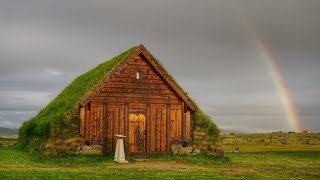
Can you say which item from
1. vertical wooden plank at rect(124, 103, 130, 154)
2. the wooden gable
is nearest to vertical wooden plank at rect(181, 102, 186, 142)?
the wooden gable

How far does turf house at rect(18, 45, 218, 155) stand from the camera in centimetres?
2839

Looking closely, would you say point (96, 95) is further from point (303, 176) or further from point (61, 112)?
point (303, 176)

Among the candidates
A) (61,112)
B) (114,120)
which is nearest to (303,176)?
(114,120)

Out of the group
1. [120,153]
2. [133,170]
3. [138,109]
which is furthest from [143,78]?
[133,170]

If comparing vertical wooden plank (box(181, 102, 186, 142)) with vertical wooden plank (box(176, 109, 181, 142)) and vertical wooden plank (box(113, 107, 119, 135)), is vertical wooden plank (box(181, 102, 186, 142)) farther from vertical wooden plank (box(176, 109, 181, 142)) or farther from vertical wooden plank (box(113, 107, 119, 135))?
vertical wooden plank (box(113, 107, 119, 135))

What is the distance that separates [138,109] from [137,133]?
160cm

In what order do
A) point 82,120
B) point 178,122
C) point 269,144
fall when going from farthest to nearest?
point 269,144
point 178,122
point 82,120

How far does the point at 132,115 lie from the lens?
3005cm

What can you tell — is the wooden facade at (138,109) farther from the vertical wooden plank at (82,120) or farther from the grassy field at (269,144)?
the grassy field at (269,144)

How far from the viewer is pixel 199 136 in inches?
1238

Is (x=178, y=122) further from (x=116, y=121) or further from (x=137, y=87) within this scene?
(x=116, y=121)

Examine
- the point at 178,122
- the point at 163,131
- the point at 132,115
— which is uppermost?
the point at 132,115

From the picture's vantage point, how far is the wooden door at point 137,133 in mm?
29898

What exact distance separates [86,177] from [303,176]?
10.8 m
